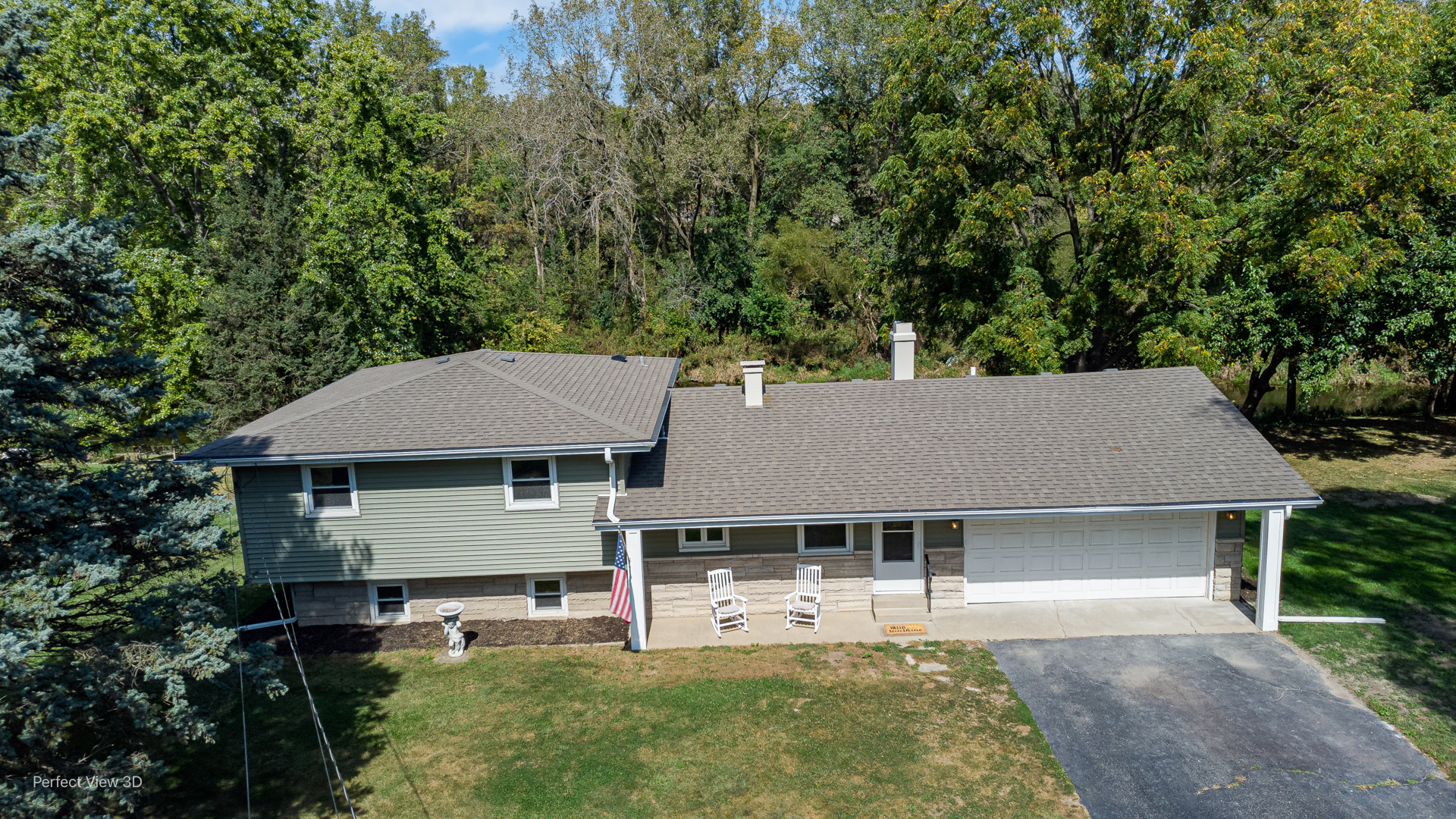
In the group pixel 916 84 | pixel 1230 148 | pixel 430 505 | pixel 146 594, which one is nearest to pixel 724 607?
pixel 430 505

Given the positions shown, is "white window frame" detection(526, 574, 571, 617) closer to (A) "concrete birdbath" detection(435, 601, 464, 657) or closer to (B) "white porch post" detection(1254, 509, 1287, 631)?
(A) "concrete birdbath" detection(435, 601, 464, 657)

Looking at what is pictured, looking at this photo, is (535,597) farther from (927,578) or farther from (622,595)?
(927,578)

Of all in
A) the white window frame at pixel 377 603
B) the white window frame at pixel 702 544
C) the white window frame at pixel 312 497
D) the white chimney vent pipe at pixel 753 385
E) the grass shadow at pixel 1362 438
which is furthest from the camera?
the grass shadow at pixel 1362 438

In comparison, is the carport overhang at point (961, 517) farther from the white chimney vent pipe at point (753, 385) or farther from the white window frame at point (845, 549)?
the white chimney vent pipe at point (753, 385)

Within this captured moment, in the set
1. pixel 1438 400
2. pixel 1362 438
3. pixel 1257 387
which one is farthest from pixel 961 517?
pixel 1438 400

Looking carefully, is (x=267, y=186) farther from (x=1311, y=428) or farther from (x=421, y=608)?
(x=1311, y=428)

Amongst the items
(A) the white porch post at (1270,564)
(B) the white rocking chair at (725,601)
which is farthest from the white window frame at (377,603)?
(A) the white porch post at (1270,564)
